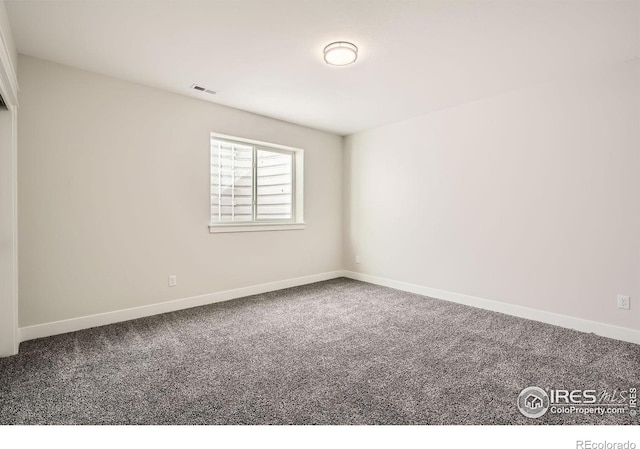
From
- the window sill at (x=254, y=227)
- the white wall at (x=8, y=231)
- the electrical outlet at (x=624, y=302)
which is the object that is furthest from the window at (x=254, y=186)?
the electrical outlet at (x=624, y=302)

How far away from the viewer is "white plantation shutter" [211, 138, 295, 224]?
4.06 meters

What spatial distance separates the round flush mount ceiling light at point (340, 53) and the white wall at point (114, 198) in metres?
1.82

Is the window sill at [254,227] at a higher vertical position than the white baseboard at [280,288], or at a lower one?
Answer: higher

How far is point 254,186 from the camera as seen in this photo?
4.46m

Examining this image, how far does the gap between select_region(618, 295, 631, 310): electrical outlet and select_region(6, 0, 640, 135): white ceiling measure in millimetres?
2003

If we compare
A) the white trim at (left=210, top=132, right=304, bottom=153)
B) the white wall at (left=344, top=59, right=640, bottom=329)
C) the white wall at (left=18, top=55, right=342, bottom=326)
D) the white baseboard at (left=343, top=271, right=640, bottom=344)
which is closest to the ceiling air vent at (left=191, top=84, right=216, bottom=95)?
the white wall at (left=18, top=55, right=342, bottom=326)

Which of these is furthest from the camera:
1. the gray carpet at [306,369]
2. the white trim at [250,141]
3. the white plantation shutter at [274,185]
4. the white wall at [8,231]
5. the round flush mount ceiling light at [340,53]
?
the white plantation shutter at [274,185]

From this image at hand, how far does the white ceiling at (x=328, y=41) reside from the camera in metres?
2.08

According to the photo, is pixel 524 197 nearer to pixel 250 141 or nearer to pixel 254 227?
pixel 254 227

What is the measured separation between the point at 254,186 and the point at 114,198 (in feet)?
5.70

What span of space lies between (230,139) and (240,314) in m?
2.20

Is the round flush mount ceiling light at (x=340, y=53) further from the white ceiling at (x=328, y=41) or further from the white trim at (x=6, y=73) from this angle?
the white trim at (x=6, y=73)

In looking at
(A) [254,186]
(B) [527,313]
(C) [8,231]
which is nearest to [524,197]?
(B) [527,313]
